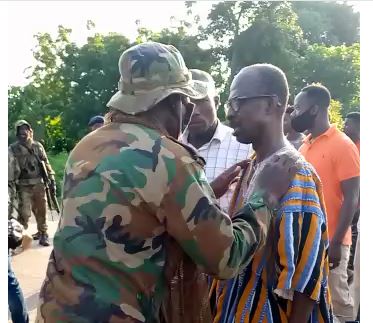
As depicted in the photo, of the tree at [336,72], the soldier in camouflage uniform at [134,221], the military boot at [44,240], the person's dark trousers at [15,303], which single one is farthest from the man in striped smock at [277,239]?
the tree at [336,72]

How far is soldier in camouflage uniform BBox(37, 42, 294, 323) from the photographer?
5.34ft

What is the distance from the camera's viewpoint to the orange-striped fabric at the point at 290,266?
6.45ft

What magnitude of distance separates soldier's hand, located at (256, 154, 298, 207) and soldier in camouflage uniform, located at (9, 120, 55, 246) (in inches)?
258

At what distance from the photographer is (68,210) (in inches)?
66.6

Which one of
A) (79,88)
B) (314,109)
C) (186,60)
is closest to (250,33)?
(186,60)

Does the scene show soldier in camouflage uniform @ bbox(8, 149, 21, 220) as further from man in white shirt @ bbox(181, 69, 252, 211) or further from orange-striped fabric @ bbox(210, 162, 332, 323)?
orange-striped fabric @ bbox(210, 162, 332, 323)

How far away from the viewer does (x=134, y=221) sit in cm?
164

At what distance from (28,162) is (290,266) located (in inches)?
263

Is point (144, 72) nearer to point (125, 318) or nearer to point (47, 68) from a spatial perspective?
point (125, 318)

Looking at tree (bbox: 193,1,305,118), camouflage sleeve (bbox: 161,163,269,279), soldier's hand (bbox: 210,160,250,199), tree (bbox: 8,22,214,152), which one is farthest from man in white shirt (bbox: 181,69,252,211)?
tree (bbox: 193,1,305,118)

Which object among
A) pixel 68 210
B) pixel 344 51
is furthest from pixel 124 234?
pixel 344 51

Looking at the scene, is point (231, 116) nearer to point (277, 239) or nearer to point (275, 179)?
point (275, 179)
